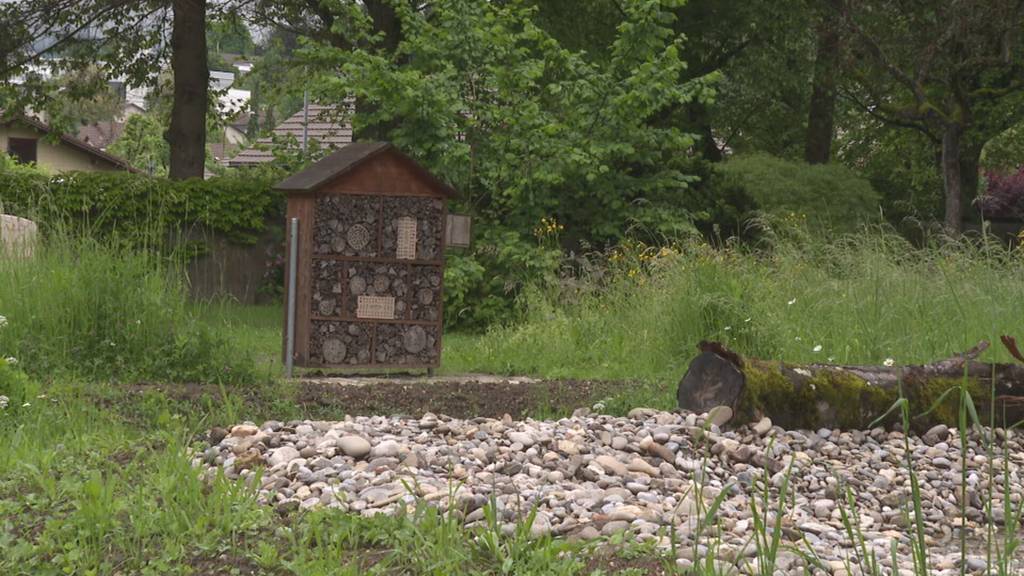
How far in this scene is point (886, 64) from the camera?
20.6 m

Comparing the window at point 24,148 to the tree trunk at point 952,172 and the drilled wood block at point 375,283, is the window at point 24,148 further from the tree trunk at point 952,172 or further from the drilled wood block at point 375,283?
the drilled wood block at point 375,283

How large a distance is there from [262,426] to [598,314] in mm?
6397

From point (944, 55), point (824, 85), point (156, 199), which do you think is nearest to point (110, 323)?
point (156, 199)

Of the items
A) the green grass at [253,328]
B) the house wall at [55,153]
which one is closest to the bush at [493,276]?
the green grass at [253,328]

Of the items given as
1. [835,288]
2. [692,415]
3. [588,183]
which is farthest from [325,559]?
[588,183]

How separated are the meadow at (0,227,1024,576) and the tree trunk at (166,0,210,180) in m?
6.10

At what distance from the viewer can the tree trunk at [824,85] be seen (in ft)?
71.6

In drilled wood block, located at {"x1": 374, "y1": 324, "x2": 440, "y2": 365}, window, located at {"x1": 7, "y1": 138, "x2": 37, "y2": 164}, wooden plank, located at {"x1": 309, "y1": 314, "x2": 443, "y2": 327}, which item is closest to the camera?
wooden plank, located at {"x1": 309, "y1": 314, "x2": 443, "y2": 327}

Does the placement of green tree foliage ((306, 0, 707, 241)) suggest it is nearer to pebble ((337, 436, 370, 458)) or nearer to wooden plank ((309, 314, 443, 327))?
wooden plank ((309, 314, 443, 327))

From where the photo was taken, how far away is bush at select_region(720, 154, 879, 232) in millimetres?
19547

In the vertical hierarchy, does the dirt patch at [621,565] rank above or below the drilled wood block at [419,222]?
below

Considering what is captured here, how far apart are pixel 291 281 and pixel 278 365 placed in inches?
28.2

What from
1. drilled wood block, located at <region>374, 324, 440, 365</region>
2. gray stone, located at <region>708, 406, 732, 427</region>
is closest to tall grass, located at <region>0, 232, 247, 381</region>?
drilled wood block, located at <region>374, 324, 440, 365</region>

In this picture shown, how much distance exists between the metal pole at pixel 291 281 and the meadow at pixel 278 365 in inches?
6.6
